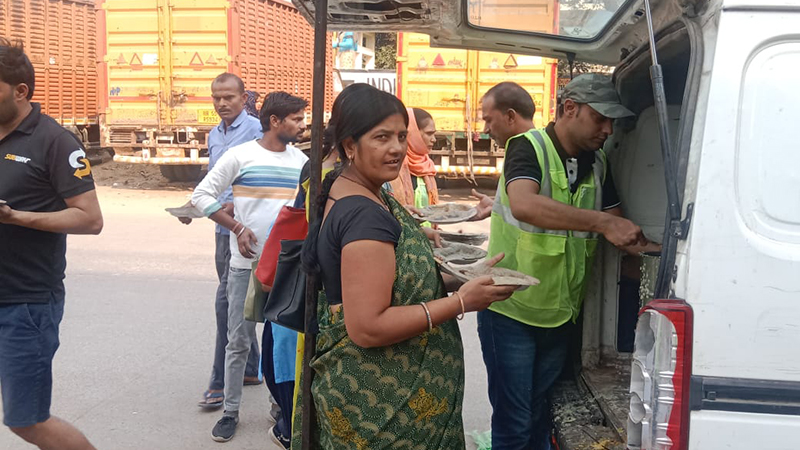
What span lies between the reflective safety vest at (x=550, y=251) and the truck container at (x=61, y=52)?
48.0ft

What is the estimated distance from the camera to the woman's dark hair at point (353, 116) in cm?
213

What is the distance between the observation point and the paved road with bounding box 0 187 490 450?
14.0 ft

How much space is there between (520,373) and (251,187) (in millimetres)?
1924

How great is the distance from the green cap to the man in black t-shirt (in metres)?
1.89

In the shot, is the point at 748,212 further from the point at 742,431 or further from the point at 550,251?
the point at 550,251

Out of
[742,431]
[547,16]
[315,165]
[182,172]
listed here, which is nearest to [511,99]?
A: [547,16]

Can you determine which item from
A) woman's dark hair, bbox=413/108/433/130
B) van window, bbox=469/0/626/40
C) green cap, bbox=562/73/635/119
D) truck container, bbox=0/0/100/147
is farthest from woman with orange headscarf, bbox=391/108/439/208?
truck container, bbox=0/0/100/147

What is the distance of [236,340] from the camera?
161 inches

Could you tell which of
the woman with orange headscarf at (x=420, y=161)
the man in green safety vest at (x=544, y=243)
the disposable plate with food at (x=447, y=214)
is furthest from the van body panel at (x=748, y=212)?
→ the woman with orange headscarf at (x=420, y=161)

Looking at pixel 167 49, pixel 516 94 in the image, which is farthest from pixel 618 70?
pixel 167 49

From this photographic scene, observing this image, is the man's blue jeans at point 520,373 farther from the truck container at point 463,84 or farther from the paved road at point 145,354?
the truck container at point 463,84

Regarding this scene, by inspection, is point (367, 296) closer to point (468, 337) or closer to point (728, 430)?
point (728, 430)

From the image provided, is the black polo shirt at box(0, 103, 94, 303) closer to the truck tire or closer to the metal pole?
the metal pole

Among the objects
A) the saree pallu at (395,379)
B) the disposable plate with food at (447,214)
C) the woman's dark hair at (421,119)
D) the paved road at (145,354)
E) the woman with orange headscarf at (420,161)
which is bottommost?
the paved road at (145,354)
